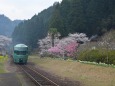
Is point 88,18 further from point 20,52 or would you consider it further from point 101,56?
point 101,56

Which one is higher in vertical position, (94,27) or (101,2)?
(101,2)

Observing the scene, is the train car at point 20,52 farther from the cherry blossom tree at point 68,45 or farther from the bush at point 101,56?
the cherry blossom tree at point 68,45

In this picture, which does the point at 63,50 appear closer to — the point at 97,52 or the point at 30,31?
the point at 97,52

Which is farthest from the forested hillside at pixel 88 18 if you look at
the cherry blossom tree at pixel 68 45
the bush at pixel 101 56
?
the bush at pixel 101 56

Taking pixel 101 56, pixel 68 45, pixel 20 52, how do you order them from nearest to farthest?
pixel 101 56 → pixel 20 52 → pixel 68 45

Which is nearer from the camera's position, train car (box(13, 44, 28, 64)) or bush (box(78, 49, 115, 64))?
bush (box(78, 49, 115, 64))

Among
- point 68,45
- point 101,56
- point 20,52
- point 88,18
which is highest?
point 88,18

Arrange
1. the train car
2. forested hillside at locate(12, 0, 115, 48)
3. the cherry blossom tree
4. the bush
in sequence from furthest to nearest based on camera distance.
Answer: forested hillside at locate(12, 0, 115, 48) → the cherry blossom tree → the train car → the bush

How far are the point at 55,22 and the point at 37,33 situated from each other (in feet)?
170

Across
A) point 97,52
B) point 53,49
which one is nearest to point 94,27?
point 53,49

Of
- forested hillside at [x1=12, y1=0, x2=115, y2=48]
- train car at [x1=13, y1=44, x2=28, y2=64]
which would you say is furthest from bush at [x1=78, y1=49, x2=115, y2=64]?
forested hillside at [x1=12, y1=0, x2=115, y2=48]

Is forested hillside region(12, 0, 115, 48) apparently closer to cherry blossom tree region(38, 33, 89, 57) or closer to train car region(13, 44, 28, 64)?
cherry blossom tree region(38, 33, 89, 57)

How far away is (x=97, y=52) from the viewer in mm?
47031

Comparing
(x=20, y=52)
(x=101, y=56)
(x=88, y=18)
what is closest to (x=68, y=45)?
(x=88, y=18)
